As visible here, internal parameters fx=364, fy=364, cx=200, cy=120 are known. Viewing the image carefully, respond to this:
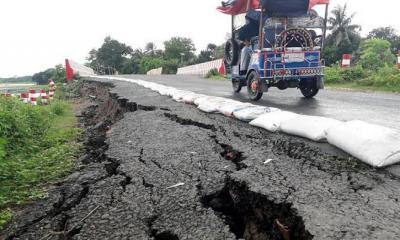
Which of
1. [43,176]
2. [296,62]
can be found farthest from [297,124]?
[296,62]

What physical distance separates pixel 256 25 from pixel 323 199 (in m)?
6.78

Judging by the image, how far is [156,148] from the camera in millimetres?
3984

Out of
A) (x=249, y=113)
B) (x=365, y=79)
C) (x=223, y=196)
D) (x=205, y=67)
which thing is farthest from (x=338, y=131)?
(x=205, y=67)

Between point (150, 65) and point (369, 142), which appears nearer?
point (369, 142)

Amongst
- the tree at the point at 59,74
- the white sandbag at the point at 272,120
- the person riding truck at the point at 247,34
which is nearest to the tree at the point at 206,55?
the tree at the point at 59,74

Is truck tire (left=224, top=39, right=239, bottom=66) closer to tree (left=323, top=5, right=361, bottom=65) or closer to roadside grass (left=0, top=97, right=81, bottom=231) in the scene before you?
roadside grass (left=0, top=97, right=81, bottom=231)

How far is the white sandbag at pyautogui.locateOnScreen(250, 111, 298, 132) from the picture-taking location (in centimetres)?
433

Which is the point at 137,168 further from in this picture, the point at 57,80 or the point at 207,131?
the point at 57,80

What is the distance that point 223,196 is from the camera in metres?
2.73

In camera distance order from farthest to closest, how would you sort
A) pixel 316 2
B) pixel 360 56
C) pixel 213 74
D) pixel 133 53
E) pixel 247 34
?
pixel 133 53
pixel 360 56
pixel 213 74
pixel 247 34
pixel 316 2

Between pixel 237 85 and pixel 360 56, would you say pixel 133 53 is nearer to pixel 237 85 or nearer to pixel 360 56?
pixel 360 56

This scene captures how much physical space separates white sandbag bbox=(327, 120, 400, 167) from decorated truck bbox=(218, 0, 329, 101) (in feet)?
13.6

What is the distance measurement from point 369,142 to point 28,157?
14.7ft

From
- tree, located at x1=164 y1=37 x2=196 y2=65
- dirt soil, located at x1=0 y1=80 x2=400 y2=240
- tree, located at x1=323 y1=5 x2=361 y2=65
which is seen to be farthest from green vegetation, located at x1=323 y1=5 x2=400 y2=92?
tree, located at x1=164 y1=37 x2=196 y2=65
